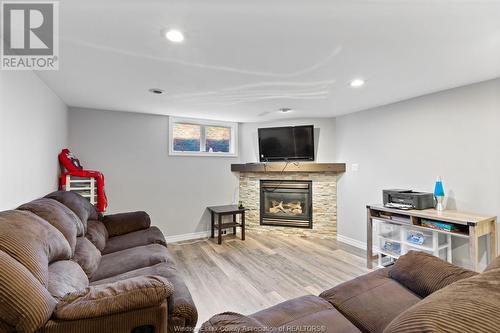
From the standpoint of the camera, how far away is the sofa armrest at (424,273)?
1.39 meters

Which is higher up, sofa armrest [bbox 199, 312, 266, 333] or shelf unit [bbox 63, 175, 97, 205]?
shelf unit [bbox 63, 175, 97, 205]

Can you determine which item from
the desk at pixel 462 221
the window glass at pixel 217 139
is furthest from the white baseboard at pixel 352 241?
the window glass at pixel 217 139

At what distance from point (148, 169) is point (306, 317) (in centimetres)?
348

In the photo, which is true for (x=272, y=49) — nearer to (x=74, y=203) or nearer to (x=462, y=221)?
(x=74, y=203)

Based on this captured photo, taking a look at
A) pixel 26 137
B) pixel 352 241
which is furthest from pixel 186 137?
pixel 352 241

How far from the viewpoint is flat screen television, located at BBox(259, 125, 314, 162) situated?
420 cm

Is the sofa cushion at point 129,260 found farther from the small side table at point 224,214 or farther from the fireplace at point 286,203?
the fireplace at point 286,203

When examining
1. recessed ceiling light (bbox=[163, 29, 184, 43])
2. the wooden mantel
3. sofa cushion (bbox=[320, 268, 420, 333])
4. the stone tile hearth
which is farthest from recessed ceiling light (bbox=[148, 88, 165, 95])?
sofa cushion (bbox=[320, 268, 420, 333])

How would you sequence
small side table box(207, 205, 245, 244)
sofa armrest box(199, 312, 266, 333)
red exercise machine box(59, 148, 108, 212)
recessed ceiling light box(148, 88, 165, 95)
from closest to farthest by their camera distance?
sofa armrest box(199, 312, 266, 333), recessed ceiling light box(148, 88, 165, 95), red exercise machine box(59, 148, 108, 212), small side table box(207, 205, 245, 244)

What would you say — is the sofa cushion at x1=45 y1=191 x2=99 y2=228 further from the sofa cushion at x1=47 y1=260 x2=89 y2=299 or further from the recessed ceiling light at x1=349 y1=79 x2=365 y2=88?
the recessed ceiling light at x1=349 y1=79 x2=365 y2=88

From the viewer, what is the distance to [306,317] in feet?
4.11

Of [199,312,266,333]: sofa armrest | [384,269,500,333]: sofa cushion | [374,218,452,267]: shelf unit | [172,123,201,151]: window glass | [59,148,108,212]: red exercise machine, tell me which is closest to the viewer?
[384,269,500,333]: sofa cushion

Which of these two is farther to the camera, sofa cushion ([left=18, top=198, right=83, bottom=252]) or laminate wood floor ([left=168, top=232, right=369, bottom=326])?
laminate wood floor ([left=168, top=232, right=369, bottom=326])

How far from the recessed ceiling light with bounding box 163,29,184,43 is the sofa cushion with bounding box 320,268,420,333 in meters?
1.97
